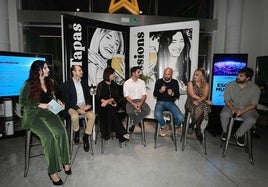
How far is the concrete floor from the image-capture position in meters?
2.26

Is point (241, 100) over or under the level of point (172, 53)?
under

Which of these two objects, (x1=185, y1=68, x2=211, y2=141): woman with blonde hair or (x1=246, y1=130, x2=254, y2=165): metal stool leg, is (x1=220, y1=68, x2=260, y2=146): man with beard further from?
(x1=185, y1=68, x2=211, y2=141): woman with blonde hair

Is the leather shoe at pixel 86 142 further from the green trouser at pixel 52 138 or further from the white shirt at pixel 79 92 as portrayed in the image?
the green trouser at pixel 52 138

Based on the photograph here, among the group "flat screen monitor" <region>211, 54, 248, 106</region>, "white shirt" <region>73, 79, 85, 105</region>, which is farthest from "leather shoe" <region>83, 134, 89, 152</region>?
"flat screen monitor" <region>211, 54, 248, 106</region>

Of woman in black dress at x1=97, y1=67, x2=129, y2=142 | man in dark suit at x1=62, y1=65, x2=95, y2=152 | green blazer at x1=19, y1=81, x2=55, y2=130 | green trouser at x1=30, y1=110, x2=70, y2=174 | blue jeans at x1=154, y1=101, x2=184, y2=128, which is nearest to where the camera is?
green trouser at x1=30, y1=110, x2=70, y2=174

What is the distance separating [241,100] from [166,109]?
48.5 inches

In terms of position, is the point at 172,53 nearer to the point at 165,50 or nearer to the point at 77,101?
the point at 165,50

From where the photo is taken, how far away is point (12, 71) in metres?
3.33

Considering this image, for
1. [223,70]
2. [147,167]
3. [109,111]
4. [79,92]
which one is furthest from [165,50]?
[147,167]

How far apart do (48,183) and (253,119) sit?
2.89 meters

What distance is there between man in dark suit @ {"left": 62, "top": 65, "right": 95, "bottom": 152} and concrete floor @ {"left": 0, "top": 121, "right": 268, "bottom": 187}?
0.45 m

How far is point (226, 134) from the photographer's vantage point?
3.10 m

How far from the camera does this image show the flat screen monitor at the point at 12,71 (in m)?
3.23

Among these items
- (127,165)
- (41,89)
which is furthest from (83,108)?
(127,165)
